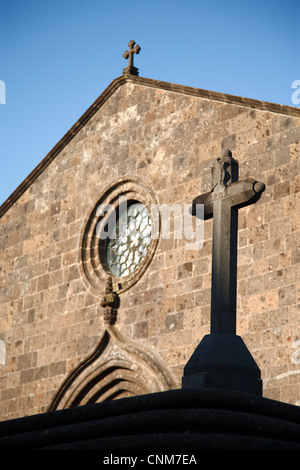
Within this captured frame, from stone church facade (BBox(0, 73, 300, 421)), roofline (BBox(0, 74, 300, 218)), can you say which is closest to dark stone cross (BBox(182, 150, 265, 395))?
stone church facade (BBox(0, 73, 300, 421))

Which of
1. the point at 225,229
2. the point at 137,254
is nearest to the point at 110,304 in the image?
the point at 137,254

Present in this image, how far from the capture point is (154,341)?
12625 millimetres

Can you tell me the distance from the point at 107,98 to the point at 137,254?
320 centimetres

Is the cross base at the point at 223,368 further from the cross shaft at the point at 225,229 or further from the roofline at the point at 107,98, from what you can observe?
the roofline at the point at 107,98

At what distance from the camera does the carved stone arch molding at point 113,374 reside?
40.8 feet

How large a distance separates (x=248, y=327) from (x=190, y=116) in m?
3.76

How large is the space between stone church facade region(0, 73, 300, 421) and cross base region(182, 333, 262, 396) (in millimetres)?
2608

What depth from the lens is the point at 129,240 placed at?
14086mm

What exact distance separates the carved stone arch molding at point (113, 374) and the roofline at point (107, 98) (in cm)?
378

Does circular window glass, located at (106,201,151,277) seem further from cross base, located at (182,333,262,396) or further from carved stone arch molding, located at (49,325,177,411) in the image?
cross base, located at (182,333,262,396)

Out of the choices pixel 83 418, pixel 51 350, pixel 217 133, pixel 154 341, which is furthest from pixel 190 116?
pixel 83 418

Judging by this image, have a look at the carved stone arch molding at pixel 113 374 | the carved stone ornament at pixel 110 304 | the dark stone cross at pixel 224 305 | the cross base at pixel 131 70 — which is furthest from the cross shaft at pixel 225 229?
the cross base at pixel 131 70

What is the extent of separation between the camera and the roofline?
12125 millimetres

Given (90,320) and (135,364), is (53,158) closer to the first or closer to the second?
(90,320)
